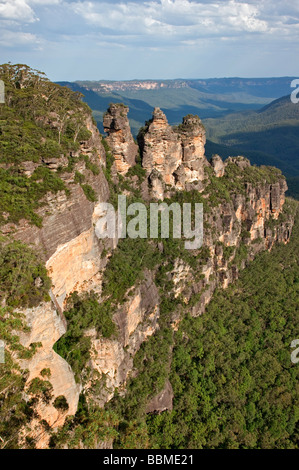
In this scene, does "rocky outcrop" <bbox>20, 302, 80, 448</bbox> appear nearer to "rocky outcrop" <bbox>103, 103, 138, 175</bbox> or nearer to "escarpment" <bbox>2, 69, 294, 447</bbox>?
"escarpment" <bbox>2, 69, 294, 447</bbox>

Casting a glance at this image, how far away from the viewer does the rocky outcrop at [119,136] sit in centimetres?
3331

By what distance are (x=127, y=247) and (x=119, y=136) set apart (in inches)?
476

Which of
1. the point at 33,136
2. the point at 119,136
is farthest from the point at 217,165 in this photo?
the point at 33,136

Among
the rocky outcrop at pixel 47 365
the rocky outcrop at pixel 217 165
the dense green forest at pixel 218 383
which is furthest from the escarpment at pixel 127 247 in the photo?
the dense green forest at pixel 218 383

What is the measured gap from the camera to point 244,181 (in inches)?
1911

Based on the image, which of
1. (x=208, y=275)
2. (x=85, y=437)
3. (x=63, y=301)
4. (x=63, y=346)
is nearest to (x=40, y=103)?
(x=63, y=301)

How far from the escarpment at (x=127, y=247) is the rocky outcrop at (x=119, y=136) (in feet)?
0.36

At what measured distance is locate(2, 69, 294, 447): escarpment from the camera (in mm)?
19062

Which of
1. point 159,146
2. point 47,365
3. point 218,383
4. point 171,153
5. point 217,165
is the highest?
point 159,146

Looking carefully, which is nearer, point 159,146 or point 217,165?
point 159,146

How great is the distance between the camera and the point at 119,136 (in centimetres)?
3394

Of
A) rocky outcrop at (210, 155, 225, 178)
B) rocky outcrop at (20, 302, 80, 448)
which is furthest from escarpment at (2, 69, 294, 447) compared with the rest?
rocky outcrop at (210, 155, 225, 178)

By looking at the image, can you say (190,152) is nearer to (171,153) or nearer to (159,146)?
(171,153)
